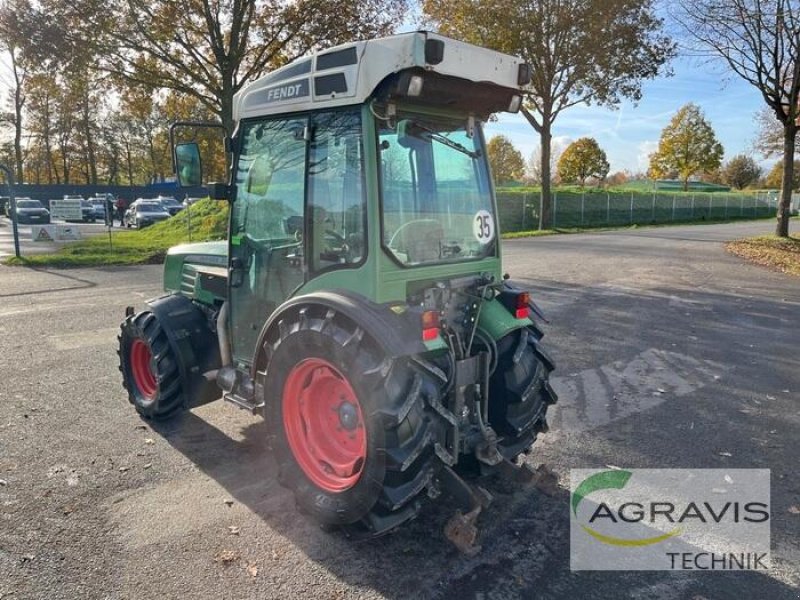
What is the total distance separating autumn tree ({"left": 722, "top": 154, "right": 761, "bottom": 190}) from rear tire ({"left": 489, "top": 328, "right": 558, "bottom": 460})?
243 feet

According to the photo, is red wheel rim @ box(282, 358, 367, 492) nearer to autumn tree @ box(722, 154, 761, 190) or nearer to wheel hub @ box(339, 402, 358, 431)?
wheel hub @ box(339, 402, 358, 431)

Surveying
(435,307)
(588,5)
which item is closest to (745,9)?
(588,5)

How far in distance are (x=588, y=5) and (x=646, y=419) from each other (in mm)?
19039

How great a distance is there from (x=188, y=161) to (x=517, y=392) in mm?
2634

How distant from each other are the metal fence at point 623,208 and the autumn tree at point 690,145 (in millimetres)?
7059

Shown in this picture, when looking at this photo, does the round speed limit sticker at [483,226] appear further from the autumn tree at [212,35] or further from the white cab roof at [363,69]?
the autumn tree at [212,35]

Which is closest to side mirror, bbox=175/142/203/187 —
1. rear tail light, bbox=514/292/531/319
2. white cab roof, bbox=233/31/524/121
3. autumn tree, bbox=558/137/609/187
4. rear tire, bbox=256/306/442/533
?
white cab roof, bbox=233/31/524/121

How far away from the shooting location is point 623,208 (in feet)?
109

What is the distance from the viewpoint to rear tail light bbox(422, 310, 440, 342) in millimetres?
2969

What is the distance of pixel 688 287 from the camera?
1118cm

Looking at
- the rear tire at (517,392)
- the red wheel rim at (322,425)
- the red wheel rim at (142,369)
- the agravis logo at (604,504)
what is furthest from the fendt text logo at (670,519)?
the red wheel rim at (142,369)

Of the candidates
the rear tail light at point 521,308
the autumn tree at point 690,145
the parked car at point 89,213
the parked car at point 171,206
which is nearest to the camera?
the rear tail light at point 521,308

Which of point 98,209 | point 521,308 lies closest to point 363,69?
point 521,308

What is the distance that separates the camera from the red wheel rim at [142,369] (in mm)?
4883
